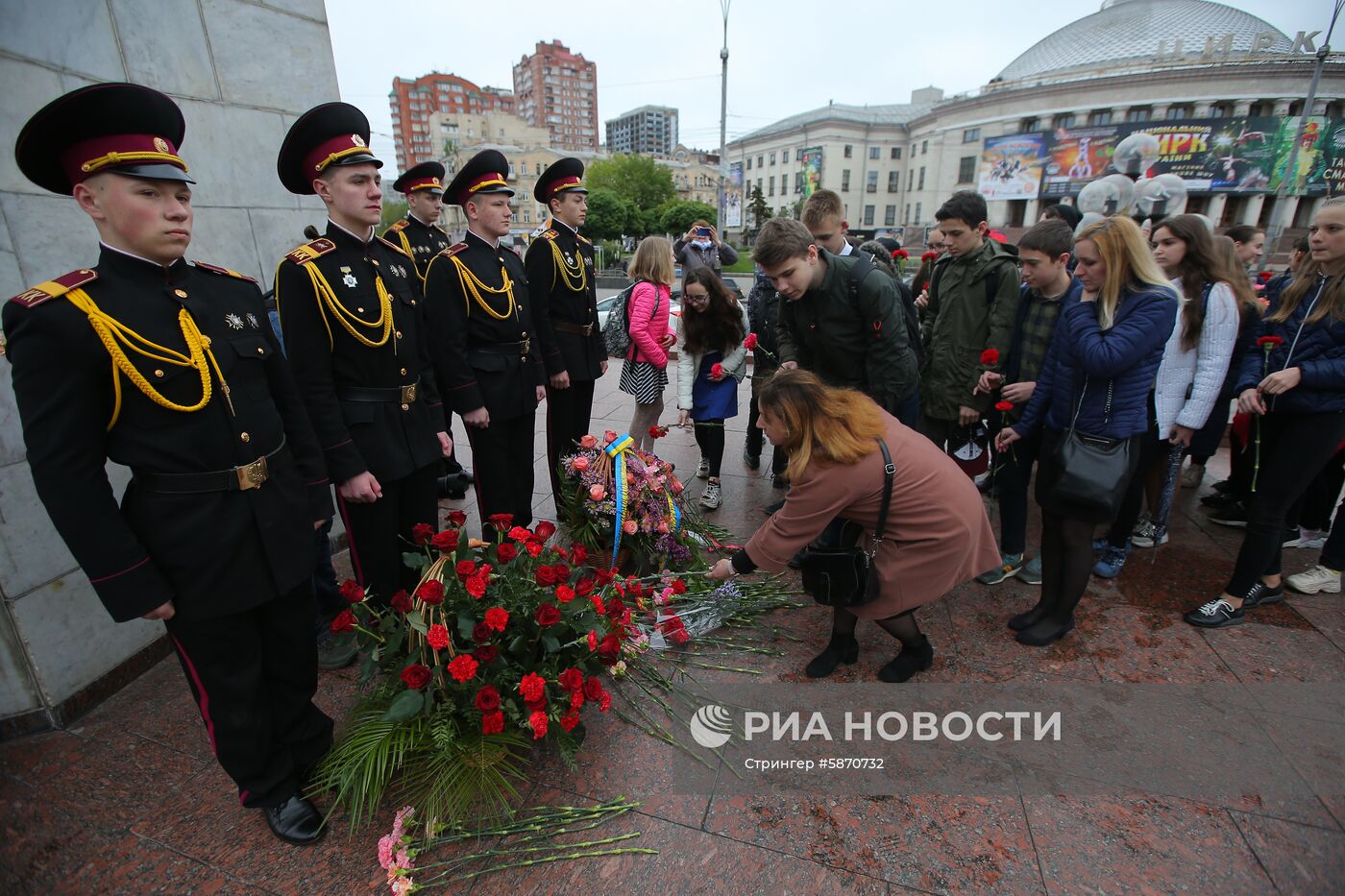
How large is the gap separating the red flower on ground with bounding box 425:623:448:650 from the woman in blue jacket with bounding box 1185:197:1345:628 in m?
3.57

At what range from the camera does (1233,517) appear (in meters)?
4.48

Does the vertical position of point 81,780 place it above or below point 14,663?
below

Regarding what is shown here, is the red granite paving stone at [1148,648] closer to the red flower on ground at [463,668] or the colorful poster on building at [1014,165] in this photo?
the red flower on ground at [463,668]

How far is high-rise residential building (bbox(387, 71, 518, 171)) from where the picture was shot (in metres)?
112

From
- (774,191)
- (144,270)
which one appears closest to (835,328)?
(144,270)

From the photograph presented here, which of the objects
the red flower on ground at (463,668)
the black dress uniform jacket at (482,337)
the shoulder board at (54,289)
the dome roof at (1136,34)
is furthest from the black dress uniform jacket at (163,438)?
the dome roof at (1136,34)

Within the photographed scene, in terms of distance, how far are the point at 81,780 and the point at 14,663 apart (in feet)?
1.84

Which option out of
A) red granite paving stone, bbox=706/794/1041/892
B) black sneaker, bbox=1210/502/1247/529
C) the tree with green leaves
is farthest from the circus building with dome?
red granite paving stone, bbox=706/794/1041/892

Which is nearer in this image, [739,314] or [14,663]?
[14,663]

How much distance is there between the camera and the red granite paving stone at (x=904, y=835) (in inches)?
77.5

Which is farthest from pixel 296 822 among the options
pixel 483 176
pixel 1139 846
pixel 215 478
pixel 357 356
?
pixel 483 176

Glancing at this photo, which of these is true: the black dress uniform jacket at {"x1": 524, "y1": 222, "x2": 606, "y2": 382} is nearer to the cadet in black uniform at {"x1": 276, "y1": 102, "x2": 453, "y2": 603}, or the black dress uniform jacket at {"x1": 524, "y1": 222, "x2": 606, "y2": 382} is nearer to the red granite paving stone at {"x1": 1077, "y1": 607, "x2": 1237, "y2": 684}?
the cadet in black uniform at {"x1": 276, "y1": 102, "x2": 453, "y2": 603}

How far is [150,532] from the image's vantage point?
5.90ft

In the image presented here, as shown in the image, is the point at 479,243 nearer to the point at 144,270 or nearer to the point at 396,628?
the point at 144,270
